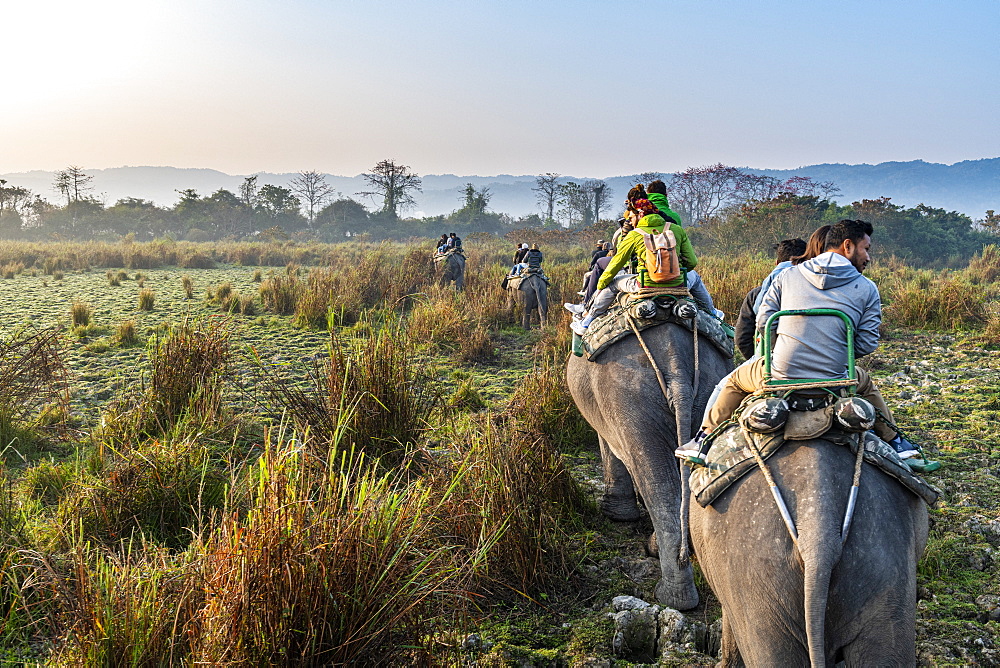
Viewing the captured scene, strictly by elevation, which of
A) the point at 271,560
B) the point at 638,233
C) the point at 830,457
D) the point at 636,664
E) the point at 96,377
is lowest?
the point at 636,664

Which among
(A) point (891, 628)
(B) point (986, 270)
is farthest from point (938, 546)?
(B) point (986, 270)

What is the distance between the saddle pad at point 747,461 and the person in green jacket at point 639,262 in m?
1.52

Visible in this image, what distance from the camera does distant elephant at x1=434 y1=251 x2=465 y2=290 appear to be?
45.4 ft

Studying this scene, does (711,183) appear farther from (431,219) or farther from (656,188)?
(656,188)

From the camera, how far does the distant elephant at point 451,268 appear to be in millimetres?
13841

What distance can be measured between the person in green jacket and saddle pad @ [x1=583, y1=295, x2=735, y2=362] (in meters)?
0.15

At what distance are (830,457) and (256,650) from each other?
1.93 metres

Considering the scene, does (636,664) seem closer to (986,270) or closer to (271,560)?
(271,560)

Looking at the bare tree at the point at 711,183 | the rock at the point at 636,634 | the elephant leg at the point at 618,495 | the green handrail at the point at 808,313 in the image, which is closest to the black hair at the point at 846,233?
the green handrail at the point at 808,313

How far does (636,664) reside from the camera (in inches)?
111

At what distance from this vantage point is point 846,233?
252cm

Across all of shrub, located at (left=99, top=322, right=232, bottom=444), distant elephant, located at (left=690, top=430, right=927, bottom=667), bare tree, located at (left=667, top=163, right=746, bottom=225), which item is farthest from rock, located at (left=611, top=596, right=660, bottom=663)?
bare tree, located at (left=667, top=163, right=746, bottom=225)

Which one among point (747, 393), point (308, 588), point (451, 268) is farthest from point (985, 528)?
point (451, 268)

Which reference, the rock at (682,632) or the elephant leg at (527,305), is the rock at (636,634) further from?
the elephant leg at (527,305)
